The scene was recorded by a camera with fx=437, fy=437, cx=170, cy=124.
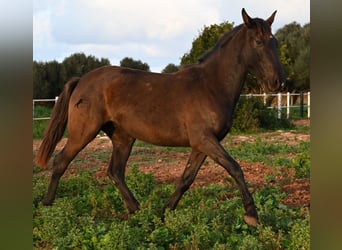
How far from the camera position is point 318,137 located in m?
0.86

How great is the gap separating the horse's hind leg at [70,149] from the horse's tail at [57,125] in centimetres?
15

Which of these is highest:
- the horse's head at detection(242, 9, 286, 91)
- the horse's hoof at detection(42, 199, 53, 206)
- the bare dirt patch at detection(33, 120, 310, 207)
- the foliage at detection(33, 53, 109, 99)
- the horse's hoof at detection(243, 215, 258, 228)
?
the foliage at detection(33, 53, 109, 99)

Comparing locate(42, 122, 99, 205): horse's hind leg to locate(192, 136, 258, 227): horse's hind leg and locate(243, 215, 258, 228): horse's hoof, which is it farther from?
locate(243, 215, 258, 228): horse's hoof

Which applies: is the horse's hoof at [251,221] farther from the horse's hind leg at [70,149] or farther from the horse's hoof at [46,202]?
the horse's hoof at [46,202]

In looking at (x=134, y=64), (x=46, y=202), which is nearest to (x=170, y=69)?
(x=134, y=64)

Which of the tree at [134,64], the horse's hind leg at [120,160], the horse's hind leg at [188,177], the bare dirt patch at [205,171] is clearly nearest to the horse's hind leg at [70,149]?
the horse's hind leg at [120,160]

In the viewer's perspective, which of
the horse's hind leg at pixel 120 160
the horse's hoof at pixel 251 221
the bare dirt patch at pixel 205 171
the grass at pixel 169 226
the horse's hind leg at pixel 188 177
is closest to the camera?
the grass at pixel 169 226

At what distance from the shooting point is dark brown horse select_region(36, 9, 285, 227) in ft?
13.6

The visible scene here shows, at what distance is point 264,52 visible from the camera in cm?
409

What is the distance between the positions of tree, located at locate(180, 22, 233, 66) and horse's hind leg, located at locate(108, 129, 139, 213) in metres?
8.71

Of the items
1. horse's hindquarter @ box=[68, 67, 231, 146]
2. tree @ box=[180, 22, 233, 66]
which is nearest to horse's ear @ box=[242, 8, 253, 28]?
horse's hindquarter @ box=[68, 67, 231, 146]

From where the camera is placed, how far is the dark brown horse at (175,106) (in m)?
4.15

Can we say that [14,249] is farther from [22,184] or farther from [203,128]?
[203,128]

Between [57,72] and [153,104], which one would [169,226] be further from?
[57,72]
